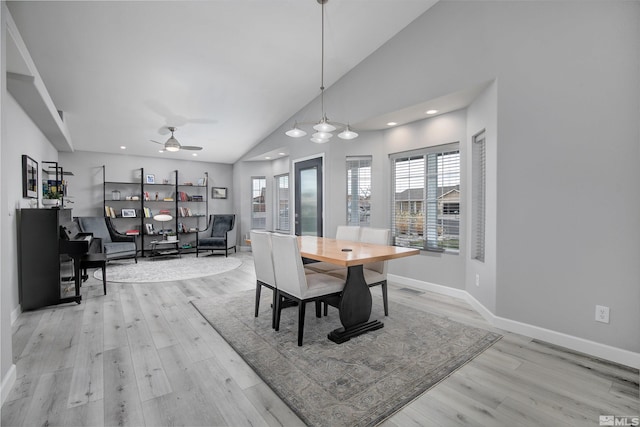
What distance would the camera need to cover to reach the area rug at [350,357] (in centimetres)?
177

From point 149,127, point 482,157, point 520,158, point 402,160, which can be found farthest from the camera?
point 149,127

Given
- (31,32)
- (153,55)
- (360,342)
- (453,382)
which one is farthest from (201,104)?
(453,382)

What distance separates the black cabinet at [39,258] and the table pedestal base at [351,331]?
326 centimetres

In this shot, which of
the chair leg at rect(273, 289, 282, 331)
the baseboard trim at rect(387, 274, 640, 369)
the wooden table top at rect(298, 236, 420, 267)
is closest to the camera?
the baseboard trim at rect(387, 274, 640, 369)

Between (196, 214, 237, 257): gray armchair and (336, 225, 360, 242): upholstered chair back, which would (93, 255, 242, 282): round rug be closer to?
(196, 214, 237, 257): gray armchair

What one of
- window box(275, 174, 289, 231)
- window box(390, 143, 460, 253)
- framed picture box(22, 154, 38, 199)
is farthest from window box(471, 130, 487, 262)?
framed picture box(22, 154, 38, 199)

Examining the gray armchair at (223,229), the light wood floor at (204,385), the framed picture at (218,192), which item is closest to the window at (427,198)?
the light wood floor at (204,385)

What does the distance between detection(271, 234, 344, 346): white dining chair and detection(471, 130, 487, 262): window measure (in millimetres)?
1854

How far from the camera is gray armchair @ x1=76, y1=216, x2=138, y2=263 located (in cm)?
577

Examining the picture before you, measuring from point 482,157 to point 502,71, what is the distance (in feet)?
3.33

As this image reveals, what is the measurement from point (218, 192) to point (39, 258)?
16.8 feet

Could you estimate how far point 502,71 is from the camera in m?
2.83

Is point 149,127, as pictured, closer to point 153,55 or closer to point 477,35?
point 153,55

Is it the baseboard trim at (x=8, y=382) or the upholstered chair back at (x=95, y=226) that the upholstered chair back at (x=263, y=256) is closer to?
the baseboard trim at (x=8, y=382)
